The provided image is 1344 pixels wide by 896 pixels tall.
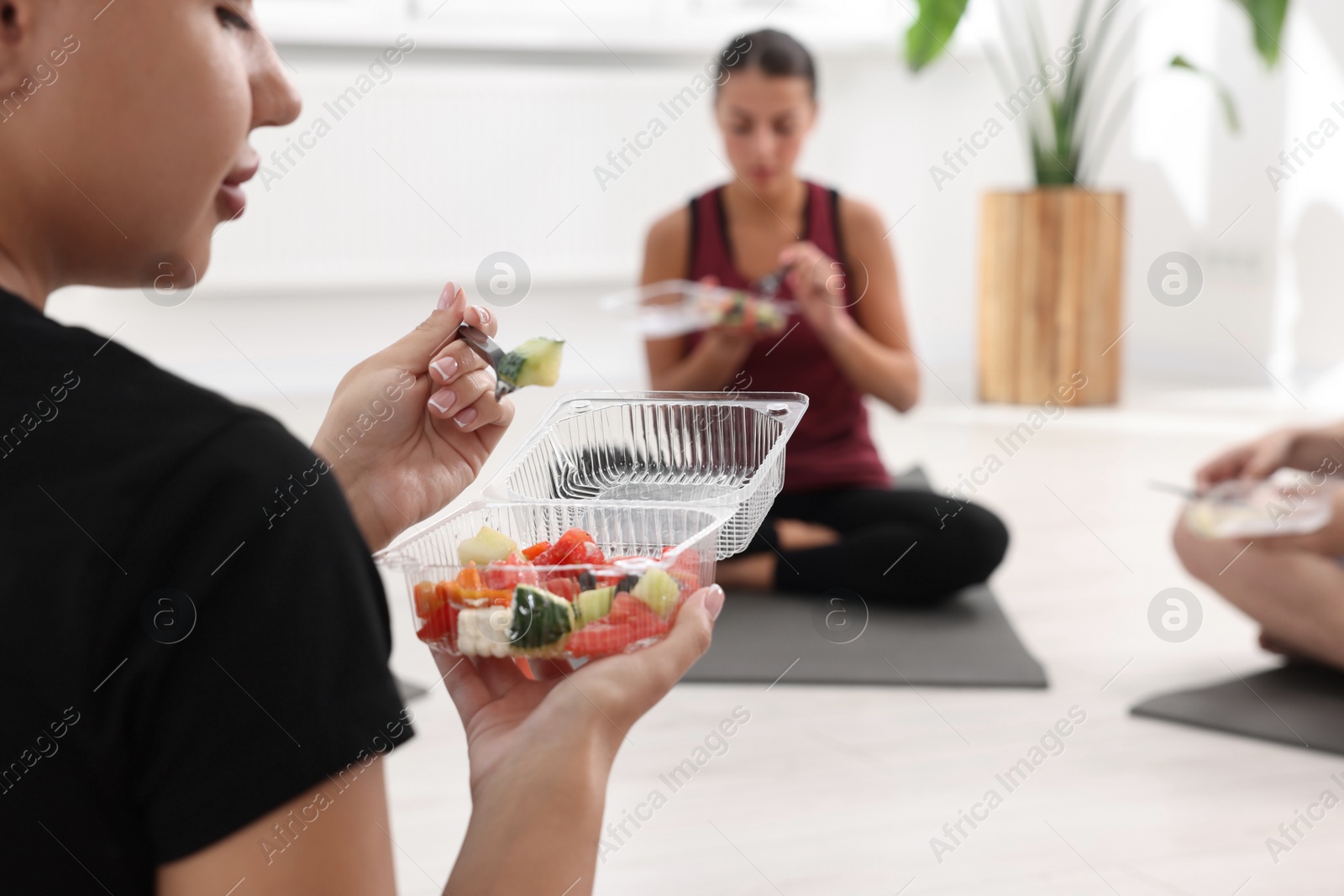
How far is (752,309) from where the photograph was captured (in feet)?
6.64

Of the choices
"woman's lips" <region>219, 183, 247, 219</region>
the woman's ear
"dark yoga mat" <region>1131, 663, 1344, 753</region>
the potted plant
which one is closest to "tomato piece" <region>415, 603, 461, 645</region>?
"woman's lips" <region>219, 183, 247, 219</region>

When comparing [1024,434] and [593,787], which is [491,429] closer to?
[593,787]

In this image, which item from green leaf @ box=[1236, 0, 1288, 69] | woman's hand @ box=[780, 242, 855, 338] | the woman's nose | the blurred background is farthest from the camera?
the blurred background

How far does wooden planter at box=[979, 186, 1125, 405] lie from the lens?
3855 millimetres

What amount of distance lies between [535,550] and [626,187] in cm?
359

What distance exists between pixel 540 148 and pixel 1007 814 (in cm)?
310

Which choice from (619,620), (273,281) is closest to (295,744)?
(619,620)

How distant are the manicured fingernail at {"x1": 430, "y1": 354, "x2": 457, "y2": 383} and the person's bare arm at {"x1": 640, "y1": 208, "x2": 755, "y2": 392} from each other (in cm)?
118

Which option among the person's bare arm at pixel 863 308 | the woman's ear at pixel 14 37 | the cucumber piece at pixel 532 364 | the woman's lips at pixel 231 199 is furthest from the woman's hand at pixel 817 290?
the woman's ear at pixel 14 37

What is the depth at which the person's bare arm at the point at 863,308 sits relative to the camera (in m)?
1.90

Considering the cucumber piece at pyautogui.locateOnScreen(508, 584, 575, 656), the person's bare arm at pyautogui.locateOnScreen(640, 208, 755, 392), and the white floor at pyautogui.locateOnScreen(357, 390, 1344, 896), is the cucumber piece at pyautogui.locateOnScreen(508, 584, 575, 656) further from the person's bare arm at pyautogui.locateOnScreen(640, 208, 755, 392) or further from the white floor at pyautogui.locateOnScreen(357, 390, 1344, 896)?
the person's bare arm at pyautogui.locateOnScreen(640, 208, 755, 392)

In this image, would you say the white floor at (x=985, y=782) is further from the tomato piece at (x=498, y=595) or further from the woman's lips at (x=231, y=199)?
the woman's lips at (x=231, y=199)

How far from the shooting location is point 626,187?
4203 mm

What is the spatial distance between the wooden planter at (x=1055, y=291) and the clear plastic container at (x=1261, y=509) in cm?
227
